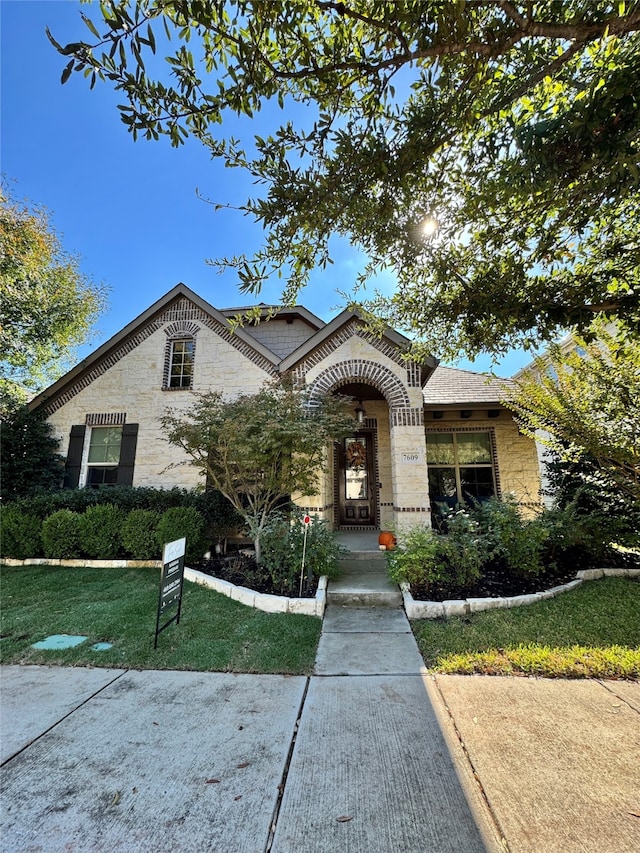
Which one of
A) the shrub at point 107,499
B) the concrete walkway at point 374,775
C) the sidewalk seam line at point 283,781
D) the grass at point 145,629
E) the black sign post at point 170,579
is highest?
the shrub at point 107,499

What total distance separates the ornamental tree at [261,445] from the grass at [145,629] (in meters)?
1.72

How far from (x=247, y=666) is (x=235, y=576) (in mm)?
2844

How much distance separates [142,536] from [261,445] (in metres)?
3.64

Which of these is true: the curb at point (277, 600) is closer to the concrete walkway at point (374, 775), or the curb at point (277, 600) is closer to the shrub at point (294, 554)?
the shrub at point (294, 554)

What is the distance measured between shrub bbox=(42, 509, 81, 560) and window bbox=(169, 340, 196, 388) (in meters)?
4.30

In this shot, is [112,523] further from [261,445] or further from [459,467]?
[459,467]

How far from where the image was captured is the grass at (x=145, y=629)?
400 centimetres

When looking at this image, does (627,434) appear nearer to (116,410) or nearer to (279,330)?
(279,330)

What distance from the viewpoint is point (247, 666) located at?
12.6 feet

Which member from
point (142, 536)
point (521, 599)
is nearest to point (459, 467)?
point (521, 599)

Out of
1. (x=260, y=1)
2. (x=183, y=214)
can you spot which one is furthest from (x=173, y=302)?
(x=260, y=1)

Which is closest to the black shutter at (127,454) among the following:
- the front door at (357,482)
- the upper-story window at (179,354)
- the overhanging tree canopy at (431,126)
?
the upper-story window at (179,354)

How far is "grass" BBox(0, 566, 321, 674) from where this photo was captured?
13.1 feet

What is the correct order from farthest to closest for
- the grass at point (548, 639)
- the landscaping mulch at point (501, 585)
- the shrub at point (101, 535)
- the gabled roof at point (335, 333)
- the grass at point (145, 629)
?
the gabled roof at point (335, 333) → the shrub at point (101, 535) → the landscaping mulch at point (501, 585) → the grass at point (145, 629) → the grass at point (548, 639)
